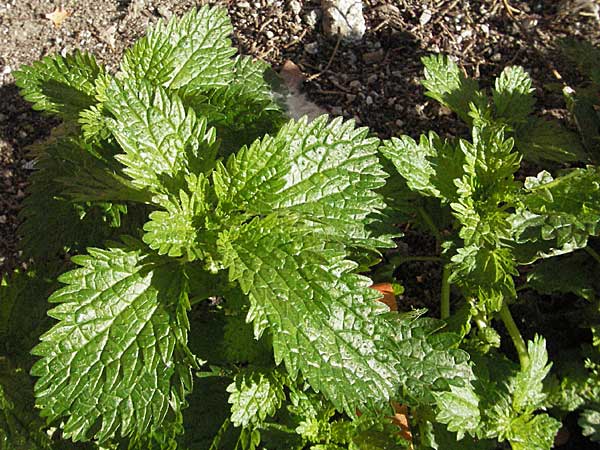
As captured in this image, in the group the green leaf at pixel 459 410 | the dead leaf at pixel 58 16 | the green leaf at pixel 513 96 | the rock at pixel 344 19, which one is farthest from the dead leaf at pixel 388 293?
the dead leaf at pixel 58 16

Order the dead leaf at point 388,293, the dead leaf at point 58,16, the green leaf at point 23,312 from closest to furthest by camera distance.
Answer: the green leaf at point 23,312 < the dead leaf at point 388,293 < the dead leaf at point 58,16

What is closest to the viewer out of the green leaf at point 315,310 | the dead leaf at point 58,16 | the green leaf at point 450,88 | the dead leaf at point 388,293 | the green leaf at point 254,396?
the green leaf at point 315,310

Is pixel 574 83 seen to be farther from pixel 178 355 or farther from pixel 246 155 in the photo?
pixel 178 355

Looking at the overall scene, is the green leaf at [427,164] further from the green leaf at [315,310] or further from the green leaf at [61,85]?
the green leaf at [61,85]

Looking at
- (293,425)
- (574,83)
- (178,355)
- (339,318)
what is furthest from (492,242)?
(574,83)

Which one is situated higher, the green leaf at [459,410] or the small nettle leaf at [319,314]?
the small nettle leaf at [319,314]

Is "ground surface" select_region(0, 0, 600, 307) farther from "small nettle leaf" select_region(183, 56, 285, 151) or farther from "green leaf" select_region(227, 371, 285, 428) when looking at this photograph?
"green leaf" select_region(227, 371, 285, 428)
